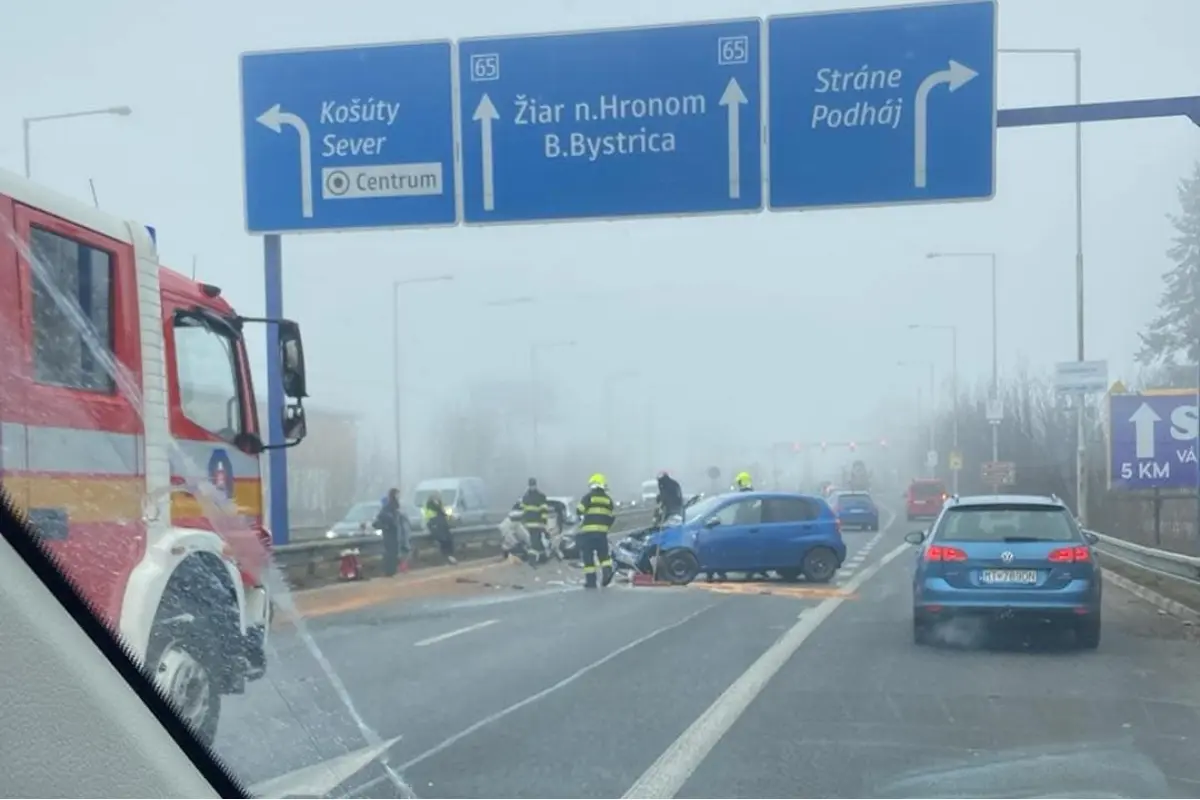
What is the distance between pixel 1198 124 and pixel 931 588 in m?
4.55

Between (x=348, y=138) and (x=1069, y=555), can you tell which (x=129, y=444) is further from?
(x=1069, y=555)

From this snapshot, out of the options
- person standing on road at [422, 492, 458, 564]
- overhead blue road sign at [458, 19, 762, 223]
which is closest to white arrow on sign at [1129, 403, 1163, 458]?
person standing on road at [422, 492, 458, 564]

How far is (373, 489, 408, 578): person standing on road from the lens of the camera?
36.0 ft

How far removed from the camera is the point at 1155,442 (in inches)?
1014

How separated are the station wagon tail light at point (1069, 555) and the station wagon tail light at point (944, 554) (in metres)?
0.78

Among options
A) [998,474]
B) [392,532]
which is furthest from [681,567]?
[998,474]

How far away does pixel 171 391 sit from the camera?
19.9 feet

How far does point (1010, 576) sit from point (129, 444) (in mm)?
9193

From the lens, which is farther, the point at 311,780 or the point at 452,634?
the point at 452,634

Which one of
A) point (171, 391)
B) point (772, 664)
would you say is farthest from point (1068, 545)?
point (171, 391)

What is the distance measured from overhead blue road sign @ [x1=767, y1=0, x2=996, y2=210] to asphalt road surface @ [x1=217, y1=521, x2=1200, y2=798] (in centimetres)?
392

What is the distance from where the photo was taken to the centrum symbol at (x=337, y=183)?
1160 centimetres

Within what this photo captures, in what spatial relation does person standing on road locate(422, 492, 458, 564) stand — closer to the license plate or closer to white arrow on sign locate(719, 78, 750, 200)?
white arrow on sign locate(719, 78, 750, 200)

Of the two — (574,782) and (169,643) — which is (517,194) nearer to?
(574,782)
